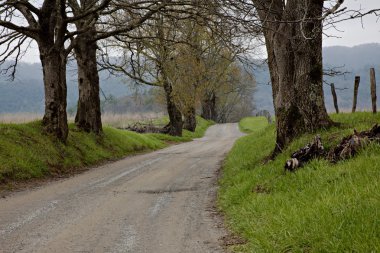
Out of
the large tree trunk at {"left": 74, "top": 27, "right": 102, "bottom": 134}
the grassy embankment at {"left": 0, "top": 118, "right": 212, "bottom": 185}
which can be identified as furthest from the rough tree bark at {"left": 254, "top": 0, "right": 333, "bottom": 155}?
the large tree trunk at {"left": 74, "top": 27, "right": 102, "bottom": 134}

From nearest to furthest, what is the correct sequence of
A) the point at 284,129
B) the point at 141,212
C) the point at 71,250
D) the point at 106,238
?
the point at 71,250 < the point at 106,238 < the point at 141,212 < the point at 284,129

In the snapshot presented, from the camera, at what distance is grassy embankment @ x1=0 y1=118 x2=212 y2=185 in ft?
41.7

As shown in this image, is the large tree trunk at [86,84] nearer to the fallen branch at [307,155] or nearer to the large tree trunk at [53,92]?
the large tree trunk at [53,92]

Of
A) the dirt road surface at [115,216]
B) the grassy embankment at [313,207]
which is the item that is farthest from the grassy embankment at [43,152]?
the grassy embankment at [313,207]

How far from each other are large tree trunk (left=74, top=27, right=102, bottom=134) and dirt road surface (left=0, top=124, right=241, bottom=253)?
26.9 ft

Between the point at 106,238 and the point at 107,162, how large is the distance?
38.8 feet

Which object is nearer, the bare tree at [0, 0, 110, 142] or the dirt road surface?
the dirt road surface

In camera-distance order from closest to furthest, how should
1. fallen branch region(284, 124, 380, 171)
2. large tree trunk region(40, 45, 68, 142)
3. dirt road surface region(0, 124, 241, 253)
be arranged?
dirt road surface region(0, 124, 241, 253) < fallen branch region(284, 124, 380, 171) < large tree trunk region(40, 45, 68, 142)

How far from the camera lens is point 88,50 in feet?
69.1

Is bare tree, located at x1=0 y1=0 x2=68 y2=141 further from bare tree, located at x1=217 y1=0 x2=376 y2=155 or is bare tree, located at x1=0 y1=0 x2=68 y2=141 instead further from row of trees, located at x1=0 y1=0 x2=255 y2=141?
bare tree, located at x1=217 y1=0 x2=376 y2=155

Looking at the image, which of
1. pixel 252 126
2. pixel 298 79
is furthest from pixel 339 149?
pixel 252 126

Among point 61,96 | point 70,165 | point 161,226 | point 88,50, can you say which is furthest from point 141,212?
point 88,50

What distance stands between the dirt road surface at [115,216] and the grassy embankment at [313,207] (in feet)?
2.03

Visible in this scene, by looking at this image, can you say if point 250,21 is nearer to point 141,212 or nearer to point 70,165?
point 141,212
